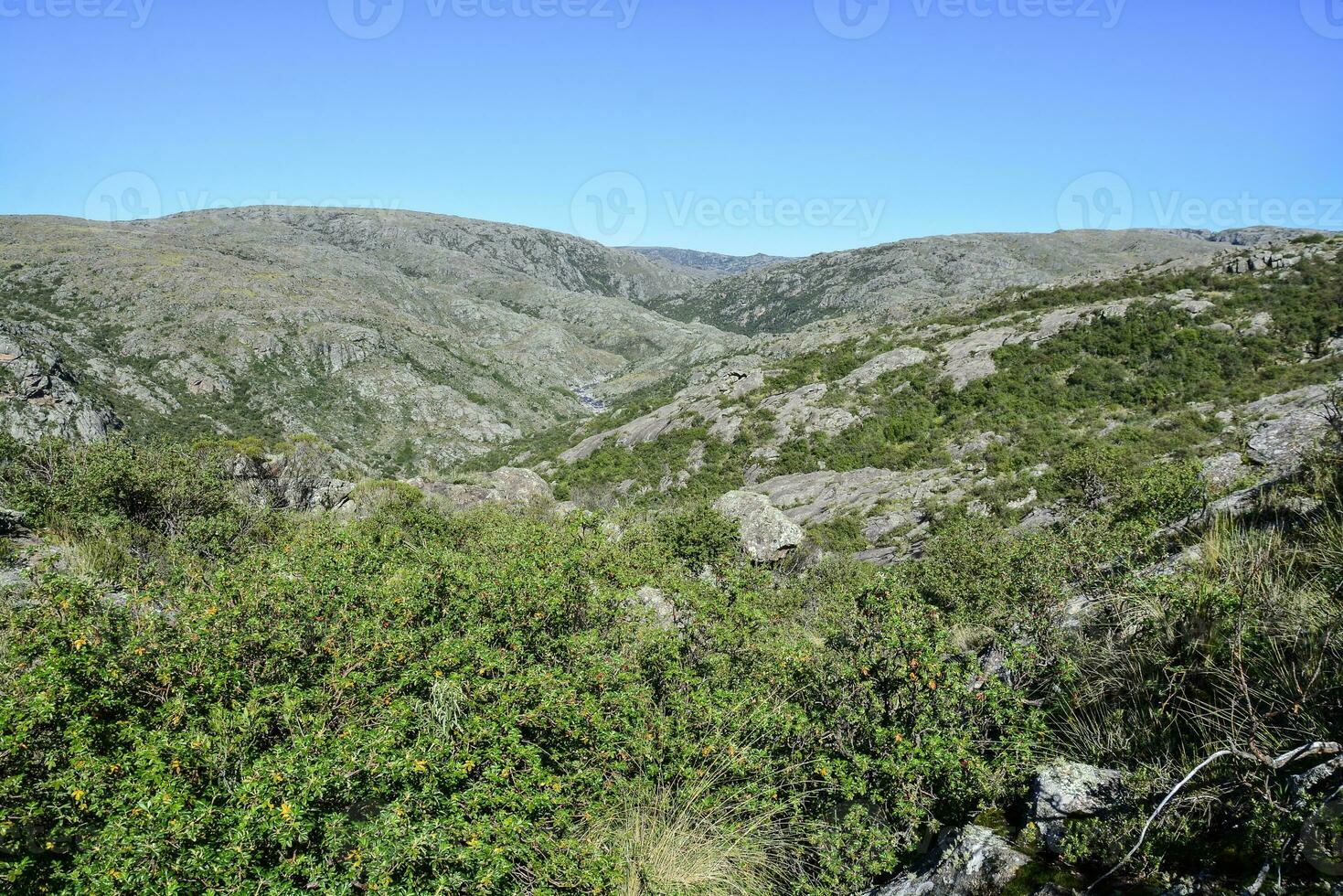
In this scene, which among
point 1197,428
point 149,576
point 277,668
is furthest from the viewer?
point 1197,428

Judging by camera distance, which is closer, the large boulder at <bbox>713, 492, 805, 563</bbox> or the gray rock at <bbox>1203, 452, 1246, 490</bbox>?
the gray rock at <bbox>1203, 452, 1246, 490</bbox>

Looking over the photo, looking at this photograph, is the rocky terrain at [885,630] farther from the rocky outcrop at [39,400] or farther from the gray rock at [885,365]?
the rocky outcrop at [39,400]

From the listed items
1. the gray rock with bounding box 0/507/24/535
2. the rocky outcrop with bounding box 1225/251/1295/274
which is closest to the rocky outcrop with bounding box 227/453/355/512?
the gray rock with bounding box 0/507/24/535

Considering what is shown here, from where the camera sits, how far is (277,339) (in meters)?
149

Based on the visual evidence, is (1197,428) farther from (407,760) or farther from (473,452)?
(473,452)

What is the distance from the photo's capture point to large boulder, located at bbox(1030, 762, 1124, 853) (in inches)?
180

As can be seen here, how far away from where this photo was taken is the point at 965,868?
4.80 m

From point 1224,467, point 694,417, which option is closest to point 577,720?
point 1224,467

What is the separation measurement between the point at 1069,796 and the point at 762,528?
23.2 m

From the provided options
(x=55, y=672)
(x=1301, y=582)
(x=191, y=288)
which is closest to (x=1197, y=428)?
(x=1301, y=582)

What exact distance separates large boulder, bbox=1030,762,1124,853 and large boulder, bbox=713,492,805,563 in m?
21.4

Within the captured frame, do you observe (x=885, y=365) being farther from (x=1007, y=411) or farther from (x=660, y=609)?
(x=660, y=609)

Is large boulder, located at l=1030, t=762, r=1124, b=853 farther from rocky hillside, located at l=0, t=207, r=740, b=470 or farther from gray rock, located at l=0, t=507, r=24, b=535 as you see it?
rocky hillside, located at l=0, t=207, r=740, b=470

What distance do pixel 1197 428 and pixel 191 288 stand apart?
199 metres
